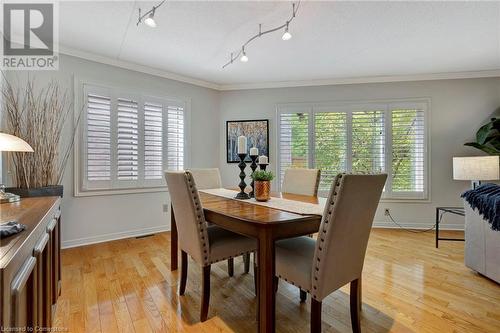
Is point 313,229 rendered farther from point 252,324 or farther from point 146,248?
point 146,248

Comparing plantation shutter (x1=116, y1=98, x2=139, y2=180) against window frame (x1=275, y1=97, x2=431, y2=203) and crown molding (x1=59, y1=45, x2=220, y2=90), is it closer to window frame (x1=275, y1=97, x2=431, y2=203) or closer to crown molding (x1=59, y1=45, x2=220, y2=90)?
crown molding (x1=59, y1=45, x2=220, y2=90)

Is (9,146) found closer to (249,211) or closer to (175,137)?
(249,211)

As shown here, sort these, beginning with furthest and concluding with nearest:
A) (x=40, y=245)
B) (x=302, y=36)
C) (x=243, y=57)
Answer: (x=243, y=57) → (x=302, y=36) → (x=40, y=245)

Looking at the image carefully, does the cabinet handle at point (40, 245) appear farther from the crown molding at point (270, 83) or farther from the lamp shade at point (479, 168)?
the lamp shade at point (479, 168)

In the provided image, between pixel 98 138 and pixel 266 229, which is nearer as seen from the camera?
pixel 266 229

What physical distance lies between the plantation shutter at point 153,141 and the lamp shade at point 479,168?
13.2ft

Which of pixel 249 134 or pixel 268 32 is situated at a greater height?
pixel 268 32

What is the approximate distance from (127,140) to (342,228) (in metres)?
3.11

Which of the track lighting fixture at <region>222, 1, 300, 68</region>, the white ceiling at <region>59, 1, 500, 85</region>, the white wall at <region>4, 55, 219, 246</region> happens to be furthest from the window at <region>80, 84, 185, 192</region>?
the track lighting fixture at <region>222, 1, 300, 68</region>

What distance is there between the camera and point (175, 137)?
4008 mm

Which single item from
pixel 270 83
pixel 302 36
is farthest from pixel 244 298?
pixel 270 83

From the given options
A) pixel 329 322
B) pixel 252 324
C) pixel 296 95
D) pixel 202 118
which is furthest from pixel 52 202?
pixel 296 95

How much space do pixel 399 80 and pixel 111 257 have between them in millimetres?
4670

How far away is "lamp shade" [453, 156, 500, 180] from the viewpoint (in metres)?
3.00
